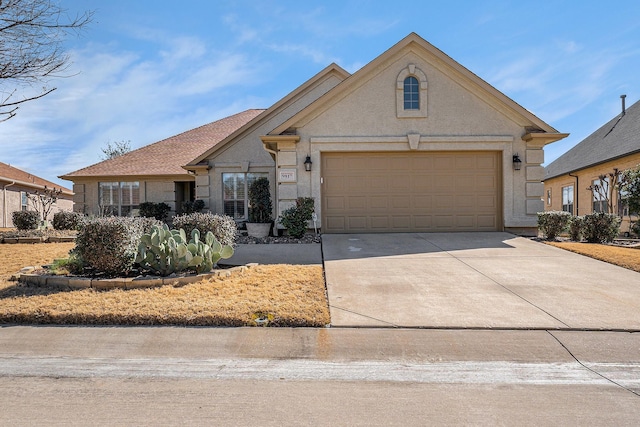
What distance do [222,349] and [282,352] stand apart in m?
0.67

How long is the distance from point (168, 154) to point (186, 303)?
1495 cm

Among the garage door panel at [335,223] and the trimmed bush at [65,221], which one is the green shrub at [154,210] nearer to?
the trimmed bush at [65,221]

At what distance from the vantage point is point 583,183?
22297 millimetres

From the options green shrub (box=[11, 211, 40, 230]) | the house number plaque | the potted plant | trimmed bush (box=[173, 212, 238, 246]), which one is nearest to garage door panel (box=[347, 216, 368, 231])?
the house number plaque

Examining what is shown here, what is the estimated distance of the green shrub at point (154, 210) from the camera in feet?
53.3

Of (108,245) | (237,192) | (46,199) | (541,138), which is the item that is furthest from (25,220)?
(541,138)

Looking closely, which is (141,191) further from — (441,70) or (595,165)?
(595,165)

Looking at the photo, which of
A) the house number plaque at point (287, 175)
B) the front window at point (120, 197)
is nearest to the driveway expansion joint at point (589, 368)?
the house number plaque at point (287, 175)

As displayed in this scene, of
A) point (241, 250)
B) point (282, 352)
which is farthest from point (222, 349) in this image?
point (241, 250)

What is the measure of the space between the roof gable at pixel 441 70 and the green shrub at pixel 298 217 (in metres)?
2.36

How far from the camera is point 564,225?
11.4 meters

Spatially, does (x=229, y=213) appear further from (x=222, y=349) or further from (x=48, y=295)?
(x=222, y=349)

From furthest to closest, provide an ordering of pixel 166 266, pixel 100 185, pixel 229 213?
1. pixel 100 185
2. pixel 229 213
3. pixel 166 266

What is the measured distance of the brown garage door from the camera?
12.3 m
